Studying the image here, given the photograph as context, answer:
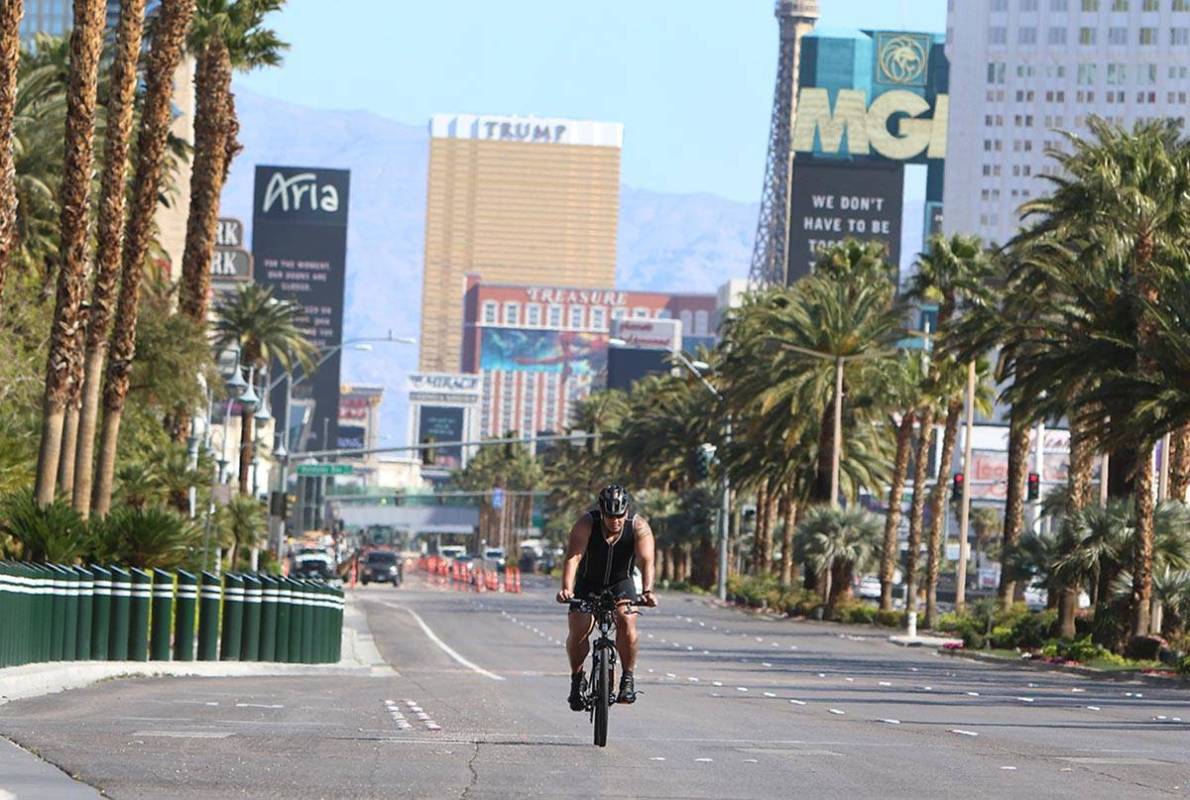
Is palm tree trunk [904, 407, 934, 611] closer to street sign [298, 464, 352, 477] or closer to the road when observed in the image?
street sign [298, 464, 352, 477]

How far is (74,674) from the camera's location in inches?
968

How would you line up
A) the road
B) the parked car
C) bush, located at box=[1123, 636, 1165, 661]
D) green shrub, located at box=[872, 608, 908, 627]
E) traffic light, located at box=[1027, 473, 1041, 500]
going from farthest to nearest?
1. the parked car
2. green shrub, located at box=[872, 608, 908, 627]
3. traffic light, located at box=[1027, 473, 1041, 500]
4. bush, located at box=[1123, 636, 1165, 661]
5. the road

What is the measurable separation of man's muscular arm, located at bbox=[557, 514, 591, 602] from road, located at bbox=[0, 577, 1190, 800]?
115 cm

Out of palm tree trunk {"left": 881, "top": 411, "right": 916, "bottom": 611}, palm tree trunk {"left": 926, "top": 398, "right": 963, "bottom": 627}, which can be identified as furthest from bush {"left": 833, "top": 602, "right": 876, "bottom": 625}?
palm tree trunk {"left": 926, "top": 398, "right": 963, "bottom": 627}

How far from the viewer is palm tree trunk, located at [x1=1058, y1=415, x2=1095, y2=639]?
49156mm

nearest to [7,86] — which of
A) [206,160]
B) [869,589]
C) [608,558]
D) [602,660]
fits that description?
[206,160]

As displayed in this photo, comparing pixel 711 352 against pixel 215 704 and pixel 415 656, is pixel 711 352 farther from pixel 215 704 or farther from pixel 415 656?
pixel 215 704

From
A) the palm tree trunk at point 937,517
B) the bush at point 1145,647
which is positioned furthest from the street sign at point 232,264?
the bush at point 1145,647

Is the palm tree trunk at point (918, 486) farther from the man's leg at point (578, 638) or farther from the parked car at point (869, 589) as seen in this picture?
the man's leg at point (578, 638)

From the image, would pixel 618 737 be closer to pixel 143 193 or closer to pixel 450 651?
pixel 450 651

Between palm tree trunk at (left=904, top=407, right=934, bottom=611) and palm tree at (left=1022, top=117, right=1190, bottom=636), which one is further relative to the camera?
palm tree trunk at (left=904, top=407, right=934, bottom=611)

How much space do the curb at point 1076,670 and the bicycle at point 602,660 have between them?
22.8 meters

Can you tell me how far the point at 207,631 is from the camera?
103 feet

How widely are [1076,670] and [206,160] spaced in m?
21.8
